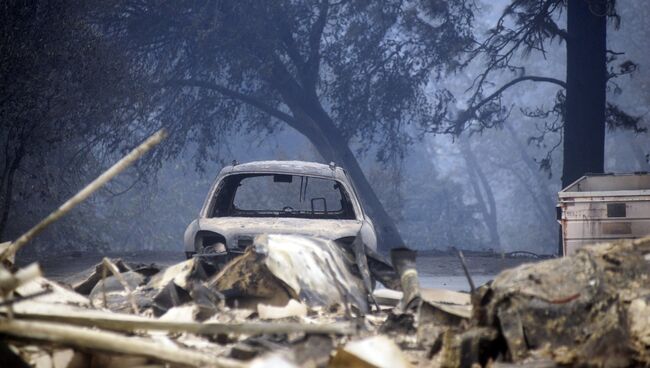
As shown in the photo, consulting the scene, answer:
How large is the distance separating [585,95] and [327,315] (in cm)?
1406

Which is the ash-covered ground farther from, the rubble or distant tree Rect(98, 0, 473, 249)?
the rubble

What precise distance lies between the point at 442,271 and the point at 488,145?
48460 mm

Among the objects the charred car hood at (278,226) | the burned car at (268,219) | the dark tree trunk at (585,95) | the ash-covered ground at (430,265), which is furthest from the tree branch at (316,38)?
the charred car hood at (278,226)

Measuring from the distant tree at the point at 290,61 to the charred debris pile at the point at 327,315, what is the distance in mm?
15468

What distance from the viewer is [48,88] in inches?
672

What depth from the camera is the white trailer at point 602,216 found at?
9367mm

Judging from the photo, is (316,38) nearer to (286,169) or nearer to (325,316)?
(286,169)

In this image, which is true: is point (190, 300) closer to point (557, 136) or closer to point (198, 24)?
point (198, 24)

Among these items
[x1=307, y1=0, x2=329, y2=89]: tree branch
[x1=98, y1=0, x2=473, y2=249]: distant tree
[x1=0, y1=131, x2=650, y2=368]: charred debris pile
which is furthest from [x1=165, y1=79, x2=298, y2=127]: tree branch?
[x1=0, y1=131, x2=650, y2=368]: charred debris pile

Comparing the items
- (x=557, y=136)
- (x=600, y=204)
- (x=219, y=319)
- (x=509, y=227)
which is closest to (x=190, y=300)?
(x=219, y=319)

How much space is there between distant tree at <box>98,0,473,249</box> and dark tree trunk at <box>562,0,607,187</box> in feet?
13.9

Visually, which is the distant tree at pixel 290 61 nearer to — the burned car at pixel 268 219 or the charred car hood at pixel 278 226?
the burned car at pixel 268 219

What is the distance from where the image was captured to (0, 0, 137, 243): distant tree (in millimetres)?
15711

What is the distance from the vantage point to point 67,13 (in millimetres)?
17422
